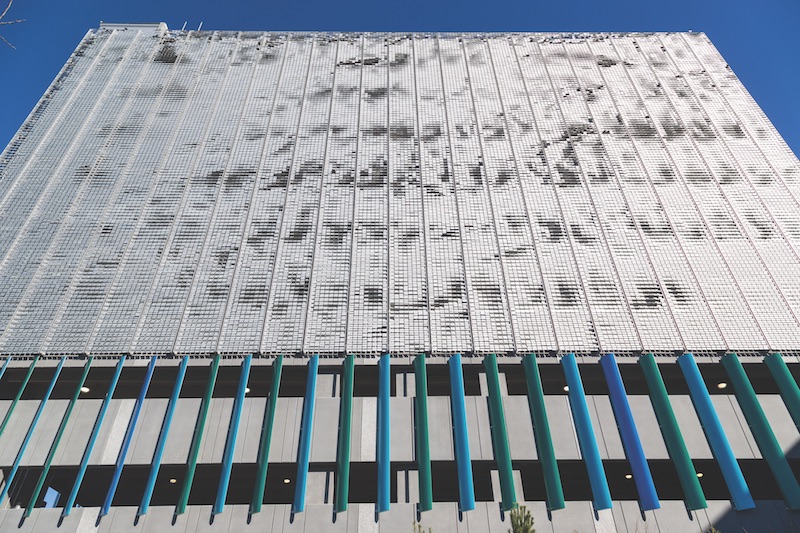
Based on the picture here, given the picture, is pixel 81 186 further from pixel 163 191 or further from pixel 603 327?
pixel 603 327

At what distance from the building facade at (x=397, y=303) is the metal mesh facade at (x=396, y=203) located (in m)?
0.17

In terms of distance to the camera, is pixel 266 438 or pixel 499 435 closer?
pixel 499 435

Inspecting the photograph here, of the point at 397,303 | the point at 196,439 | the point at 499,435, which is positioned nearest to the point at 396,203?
the point at 397,303

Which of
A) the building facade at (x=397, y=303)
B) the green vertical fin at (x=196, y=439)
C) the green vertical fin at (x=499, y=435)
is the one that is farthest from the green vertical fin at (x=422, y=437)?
the green vertical fin at (x=196, y=439)

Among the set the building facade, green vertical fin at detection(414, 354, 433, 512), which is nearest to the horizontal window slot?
the building facade

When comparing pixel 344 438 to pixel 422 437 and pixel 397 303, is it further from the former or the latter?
pixel 397 303

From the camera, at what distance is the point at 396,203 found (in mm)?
31219

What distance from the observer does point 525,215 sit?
100 feet

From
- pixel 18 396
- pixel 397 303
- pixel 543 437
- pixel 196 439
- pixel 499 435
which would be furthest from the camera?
pixel 397 303

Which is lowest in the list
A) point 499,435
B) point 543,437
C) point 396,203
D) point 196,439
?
point 543,437

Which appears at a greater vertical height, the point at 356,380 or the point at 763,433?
the point at 356,380

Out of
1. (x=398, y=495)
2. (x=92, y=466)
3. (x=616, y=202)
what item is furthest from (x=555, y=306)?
(x=92, y=466)

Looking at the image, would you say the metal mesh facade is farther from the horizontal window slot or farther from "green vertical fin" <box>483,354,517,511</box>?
"green vertical fin" <box>483,354,517,511</box>

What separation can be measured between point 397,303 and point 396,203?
7453 millimetres
